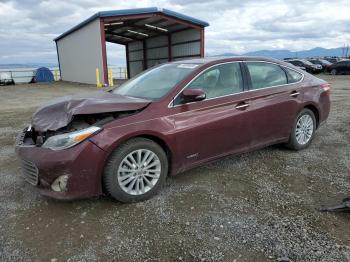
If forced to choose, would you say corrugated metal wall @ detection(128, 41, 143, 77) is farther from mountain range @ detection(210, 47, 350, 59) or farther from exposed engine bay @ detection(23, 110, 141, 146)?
mountain range @ detection(210, 47, 350, 59)

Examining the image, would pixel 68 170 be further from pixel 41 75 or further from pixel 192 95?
pixel 41 75

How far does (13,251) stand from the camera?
2.54 meters

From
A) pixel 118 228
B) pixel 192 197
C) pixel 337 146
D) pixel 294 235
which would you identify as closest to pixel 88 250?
pixel 118 228

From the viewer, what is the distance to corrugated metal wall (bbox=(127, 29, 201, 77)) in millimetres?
24195

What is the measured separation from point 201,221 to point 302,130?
2.76 meters

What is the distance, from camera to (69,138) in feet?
9.62

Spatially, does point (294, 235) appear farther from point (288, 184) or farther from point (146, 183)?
point (146, 183)

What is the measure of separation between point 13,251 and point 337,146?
4.91 metres

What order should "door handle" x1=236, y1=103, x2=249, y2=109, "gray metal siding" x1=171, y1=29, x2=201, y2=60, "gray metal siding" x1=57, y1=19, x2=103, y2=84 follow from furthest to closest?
1. "gray metal siding" x1=171, y1=29, x2=201, y2=60
2. "gray metal siding" x1=57, y1=19, x2=103, y2=84
3. "door handle" x1=236, y1=103, x2=249, y2=109

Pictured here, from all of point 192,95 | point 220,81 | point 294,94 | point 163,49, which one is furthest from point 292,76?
point 163,49

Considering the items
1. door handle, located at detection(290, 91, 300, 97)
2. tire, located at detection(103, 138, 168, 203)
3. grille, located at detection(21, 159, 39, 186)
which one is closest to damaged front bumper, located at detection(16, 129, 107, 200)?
grille, located at detection(21, 159, 39, 186)

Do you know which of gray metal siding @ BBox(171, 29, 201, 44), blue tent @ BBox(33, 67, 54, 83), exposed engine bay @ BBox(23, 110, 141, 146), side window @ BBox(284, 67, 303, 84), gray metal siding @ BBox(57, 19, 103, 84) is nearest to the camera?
exposed engine bay @ BBox(23, 110, 141, 146)

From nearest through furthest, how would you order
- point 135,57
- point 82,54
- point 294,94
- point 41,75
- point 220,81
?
point 220,81 → point 294,94 → point 82,54 → point 41,75 → point 135,57

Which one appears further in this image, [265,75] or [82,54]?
[82,54]
